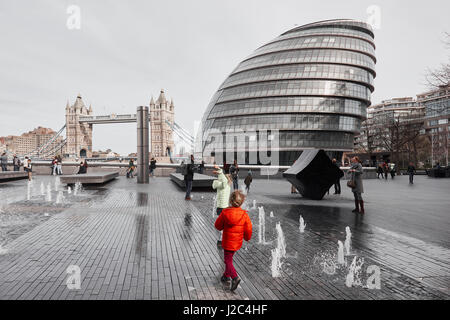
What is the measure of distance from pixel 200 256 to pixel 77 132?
143 metres

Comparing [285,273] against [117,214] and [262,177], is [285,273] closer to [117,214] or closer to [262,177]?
[117,214]

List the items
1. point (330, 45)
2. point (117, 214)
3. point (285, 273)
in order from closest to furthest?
point (285, 273) → point (117, 214) → point (330, 45)

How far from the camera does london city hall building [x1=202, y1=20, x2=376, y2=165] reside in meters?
50.8

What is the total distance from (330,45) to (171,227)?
5292 cm

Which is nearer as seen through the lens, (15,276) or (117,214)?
(15,276)

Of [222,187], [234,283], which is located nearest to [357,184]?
[222,187]

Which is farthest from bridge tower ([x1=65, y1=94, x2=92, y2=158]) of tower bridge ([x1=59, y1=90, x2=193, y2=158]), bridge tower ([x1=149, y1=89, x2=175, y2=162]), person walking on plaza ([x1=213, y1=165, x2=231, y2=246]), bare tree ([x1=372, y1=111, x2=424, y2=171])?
person walking on plaza ([x1=213, y1=165, x2=231, y2=246])

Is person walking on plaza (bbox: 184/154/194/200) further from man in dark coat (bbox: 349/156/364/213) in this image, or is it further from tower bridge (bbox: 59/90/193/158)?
tower bridge (bbox: 59/90/193/158)

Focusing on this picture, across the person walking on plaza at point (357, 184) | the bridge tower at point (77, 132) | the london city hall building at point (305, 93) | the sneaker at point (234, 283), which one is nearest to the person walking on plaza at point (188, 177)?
the person walking on plaza at point (357, 184)

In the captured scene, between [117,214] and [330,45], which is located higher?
[330,45]

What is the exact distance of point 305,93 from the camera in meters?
50.4

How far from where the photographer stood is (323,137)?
2068 inches

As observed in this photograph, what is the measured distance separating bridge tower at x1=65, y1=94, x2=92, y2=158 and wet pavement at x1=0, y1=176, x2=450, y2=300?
13649 cm

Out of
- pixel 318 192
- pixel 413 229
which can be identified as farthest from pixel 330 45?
pixel 413 229
